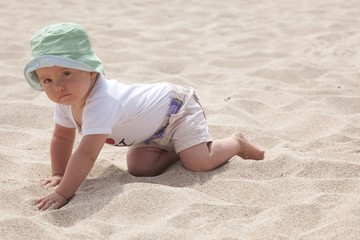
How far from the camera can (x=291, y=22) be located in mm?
6559

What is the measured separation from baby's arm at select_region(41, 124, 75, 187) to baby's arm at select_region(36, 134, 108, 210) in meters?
0.25

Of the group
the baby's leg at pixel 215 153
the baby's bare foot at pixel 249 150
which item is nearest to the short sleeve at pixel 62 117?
the baby's leg at pixel 215 153

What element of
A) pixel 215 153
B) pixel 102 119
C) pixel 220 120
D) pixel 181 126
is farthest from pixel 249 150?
pixel 102 119

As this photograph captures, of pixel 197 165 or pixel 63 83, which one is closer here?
pixel 63 83

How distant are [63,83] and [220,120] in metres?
1.28

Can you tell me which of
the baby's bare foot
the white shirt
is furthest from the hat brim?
the baby's bare foot

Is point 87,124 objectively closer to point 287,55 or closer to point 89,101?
point 89,101

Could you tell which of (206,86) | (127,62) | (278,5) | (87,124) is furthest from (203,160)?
(278,5)

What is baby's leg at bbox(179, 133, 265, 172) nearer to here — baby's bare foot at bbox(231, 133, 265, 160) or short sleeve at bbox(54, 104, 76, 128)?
baby's bare foot at bbox(231, 133, 265, 160)

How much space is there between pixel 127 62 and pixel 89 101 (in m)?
2.40

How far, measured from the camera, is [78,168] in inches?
109

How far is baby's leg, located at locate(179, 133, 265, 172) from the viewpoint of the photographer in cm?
301

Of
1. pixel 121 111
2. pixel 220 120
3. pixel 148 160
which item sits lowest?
pixel 220 120

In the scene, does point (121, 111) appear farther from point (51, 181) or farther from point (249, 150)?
point (249, 150)
